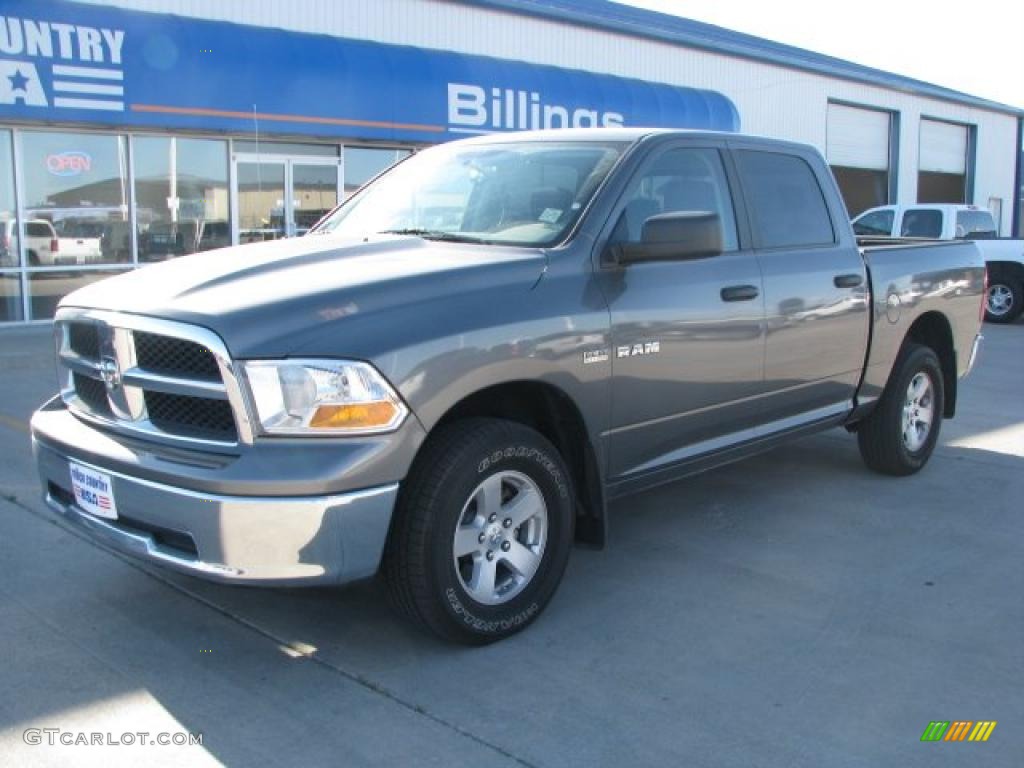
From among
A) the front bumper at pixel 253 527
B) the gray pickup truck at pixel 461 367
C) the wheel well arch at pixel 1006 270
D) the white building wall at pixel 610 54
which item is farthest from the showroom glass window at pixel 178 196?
the wheel well arch at pixel 1006 270

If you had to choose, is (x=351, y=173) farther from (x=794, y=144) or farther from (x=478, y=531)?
(x=478, y=531)

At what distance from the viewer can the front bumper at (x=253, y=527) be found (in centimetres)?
323

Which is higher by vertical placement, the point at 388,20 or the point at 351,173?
the point at 388,20

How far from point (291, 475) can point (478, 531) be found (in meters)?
0.84

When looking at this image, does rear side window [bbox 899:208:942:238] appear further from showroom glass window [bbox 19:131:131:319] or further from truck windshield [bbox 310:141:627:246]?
truck windshield [bbox 310:141:627:246]

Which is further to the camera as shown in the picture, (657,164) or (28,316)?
(28,316)

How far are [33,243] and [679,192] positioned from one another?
36.6 ft

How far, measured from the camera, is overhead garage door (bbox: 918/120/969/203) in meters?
30.4

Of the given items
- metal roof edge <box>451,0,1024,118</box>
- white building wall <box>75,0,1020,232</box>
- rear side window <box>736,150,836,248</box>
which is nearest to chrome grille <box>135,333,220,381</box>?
rear side window <box>736,150,836,248</box>

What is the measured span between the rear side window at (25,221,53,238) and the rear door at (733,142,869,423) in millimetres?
10975

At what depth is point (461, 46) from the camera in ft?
56.7

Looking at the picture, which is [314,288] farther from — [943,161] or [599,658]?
[943,161]

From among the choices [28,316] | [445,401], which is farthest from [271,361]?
[28,316]

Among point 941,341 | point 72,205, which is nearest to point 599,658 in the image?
point 941,341
